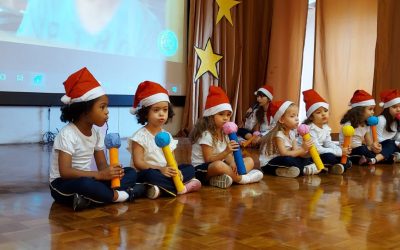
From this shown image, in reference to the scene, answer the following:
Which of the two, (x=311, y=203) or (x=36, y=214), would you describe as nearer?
(x=36, y=214)

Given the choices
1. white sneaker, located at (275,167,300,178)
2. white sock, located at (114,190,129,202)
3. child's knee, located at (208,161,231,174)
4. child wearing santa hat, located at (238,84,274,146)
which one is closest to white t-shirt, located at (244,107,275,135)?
child wearing santa hat, located at (238,84,274,146)

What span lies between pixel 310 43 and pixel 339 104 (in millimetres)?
951

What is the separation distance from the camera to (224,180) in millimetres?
2406

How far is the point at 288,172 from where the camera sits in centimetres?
281

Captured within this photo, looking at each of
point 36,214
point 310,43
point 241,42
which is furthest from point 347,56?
point 36,214

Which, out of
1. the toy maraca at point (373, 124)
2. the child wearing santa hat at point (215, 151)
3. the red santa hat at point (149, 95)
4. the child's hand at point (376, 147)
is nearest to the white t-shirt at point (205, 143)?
the child wearing santa hat at point (215, 151)

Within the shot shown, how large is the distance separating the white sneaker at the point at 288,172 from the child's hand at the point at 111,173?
1206 millimetres

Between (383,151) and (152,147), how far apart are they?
1.96 metres

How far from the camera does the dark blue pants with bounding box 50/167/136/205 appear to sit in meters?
1.88

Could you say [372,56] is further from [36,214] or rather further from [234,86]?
[36,214]

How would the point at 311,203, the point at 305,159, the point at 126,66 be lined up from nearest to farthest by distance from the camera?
the point at 311,203 < the point at 305,159 < the point at 126,66

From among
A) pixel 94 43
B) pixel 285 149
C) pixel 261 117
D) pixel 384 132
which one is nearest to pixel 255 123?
pixel 261 117

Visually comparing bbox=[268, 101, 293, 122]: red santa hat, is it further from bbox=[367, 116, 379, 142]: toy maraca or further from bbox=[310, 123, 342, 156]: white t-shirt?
bbox=[367, 116, 379, 142]: toy maraca

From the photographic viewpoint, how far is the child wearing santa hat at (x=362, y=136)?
335cm
